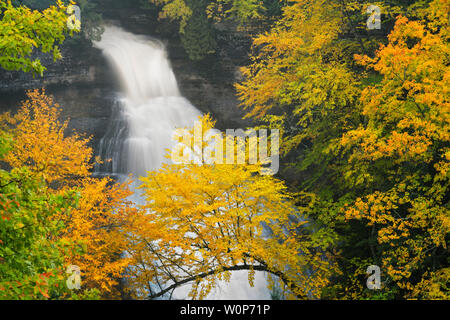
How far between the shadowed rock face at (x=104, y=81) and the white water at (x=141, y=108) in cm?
68

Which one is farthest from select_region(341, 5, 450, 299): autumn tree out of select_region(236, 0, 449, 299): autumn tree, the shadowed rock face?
the shadowed rock face

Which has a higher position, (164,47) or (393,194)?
(164,47)

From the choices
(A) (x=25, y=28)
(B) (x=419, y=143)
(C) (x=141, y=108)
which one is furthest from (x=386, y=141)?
(C) (x=141, y=108)

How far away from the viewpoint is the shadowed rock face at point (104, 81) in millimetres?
20125

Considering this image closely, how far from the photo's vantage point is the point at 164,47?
81.9ft

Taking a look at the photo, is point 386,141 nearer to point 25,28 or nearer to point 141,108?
point 25,28

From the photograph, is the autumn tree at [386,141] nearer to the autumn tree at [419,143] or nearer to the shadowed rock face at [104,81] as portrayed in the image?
the autumn tree at [419,143]

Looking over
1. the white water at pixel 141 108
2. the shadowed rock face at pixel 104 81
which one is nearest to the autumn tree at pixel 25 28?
the white water at pixel 141 108

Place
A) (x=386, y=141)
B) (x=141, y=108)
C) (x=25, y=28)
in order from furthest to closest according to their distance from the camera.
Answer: (x=141, y=108), (x=386, y=141), (x=25, y=28)

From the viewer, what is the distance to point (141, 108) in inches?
810

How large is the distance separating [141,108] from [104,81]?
3409mm
